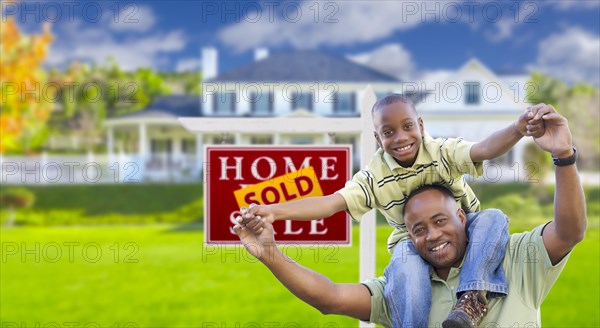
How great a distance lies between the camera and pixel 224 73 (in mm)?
20938

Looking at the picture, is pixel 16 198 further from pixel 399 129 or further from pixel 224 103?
pixel 399 129

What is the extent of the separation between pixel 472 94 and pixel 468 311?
1707 cm

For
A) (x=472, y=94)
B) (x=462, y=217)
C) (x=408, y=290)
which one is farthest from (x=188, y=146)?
(x=408, y=290)

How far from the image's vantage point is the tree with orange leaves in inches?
663

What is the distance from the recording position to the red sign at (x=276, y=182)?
3.29 metres

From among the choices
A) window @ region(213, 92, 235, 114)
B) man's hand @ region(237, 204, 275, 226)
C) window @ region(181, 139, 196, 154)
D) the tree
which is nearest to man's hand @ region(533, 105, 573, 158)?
man's hand @ region(237, 204, 275, 226)

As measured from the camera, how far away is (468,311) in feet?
7.11

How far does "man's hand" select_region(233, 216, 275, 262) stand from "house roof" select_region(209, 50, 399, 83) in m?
18.1

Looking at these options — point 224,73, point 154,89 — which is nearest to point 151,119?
point 224,73

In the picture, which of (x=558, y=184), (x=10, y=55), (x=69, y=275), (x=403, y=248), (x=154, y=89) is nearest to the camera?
(x=558, y=184)

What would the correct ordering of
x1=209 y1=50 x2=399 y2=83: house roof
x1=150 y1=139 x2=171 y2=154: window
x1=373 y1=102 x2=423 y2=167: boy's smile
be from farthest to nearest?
x1=150 y1=139 x2=171 y2=154: window → x1=209 y1=50 x2=399 y2=83: house roof → x1=373 y1=102 x2=423 y2=167: boy's smile

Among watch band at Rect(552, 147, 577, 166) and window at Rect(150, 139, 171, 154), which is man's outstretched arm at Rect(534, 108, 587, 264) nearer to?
watch band at Rect(552, 147, 577, 166)

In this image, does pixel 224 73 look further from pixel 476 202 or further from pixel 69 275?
pixel 476 202

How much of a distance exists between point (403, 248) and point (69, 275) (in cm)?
867
